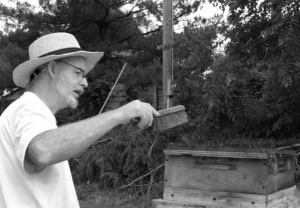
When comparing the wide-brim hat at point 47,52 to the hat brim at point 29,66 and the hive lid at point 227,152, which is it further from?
the hive lid at point 227,152

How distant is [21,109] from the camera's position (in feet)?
5.53

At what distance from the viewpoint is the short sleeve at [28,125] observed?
1.54 meters

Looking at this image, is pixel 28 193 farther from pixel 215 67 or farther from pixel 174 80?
pixel 174 80

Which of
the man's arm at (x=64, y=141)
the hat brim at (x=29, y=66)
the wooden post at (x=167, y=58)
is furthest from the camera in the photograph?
the wooden post at (x=167, y=58)

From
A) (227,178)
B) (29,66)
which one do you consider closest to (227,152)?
(227,178)

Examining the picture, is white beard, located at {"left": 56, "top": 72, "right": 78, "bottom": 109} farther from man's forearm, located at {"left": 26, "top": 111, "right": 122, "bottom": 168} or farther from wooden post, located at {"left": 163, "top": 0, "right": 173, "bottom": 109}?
wooden post, located at {"left": 163, "top": 0, "right": 173, "bottom": 109}

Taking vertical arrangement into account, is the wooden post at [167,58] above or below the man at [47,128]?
above

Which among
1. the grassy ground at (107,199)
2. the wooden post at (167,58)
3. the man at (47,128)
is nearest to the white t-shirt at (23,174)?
the man at (47,128)

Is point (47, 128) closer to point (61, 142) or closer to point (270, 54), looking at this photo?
point (61, 142)

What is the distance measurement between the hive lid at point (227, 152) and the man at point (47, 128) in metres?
1.69

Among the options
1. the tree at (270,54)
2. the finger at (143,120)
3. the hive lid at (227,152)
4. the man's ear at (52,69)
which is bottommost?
the hive lid at (227,152)

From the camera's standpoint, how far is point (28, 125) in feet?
5.16

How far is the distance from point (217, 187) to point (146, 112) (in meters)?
1.93

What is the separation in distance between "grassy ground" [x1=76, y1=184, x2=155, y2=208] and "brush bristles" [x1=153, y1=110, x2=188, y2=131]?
3.46 m
